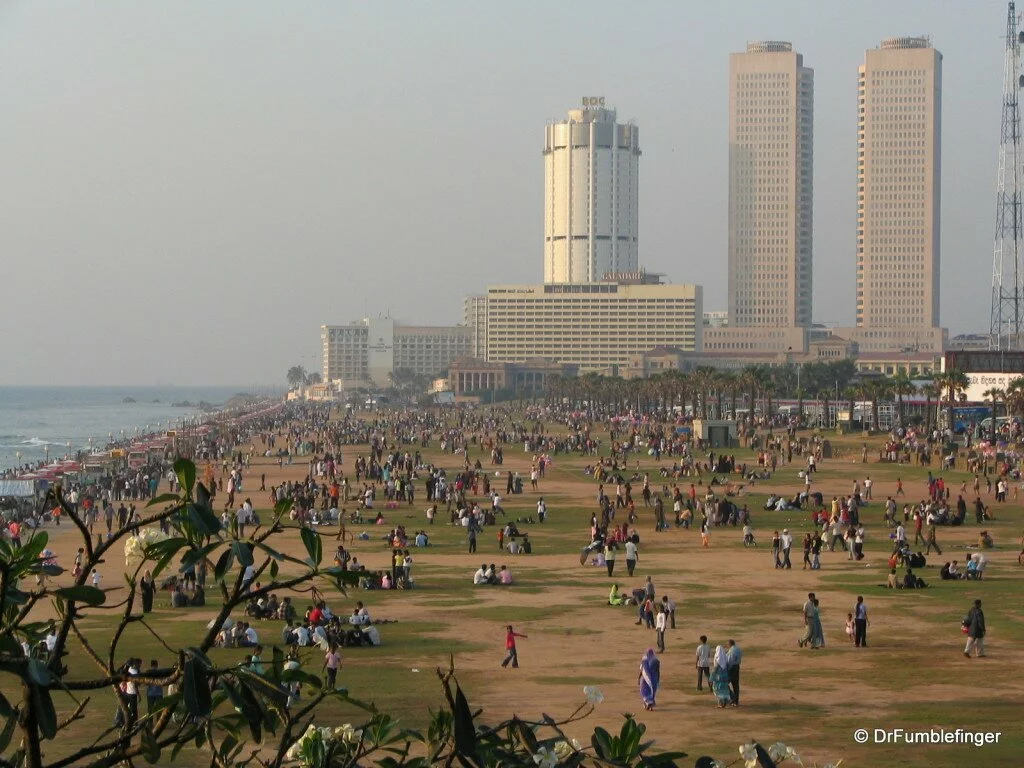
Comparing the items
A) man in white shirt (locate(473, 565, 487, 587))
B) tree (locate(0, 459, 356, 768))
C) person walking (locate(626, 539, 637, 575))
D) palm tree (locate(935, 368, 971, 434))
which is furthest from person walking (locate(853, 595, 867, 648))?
palm tree (locate(935, 368, 971, 434))

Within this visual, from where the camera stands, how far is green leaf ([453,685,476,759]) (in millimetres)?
4621

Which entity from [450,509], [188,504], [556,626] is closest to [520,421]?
[450,509]

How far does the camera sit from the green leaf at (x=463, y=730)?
Answer: 4621 mm

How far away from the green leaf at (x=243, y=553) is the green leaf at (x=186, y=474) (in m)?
0.35

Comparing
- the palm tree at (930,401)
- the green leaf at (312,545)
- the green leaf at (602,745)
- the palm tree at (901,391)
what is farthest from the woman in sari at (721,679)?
the palm tree at (901,391)

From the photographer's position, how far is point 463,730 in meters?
4.66

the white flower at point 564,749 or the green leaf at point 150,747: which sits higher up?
the green leaf at point 150,747

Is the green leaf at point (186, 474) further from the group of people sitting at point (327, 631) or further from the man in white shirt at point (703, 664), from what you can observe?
the group of people sitting at point (327, 631)

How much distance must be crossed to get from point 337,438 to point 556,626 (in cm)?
7227

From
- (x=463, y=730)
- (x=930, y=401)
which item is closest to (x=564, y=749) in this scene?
(x=463, y=730)

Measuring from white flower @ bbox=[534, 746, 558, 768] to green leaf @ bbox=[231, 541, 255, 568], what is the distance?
1298 millimetres

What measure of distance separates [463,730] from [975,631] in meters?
17.7

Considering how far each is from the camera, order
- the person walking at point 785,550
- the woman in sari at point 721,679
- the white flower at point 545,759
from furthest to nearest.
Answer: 1. the person walking at point 785,550
2. the woman in sari at point 721,679
3. the white flower at point 545,759

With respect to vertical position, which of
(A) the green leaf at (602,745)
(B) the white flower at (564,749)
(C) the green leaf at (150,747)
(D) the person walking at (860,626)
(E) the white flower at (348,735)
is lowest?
(D) the person walking at (860,626)
